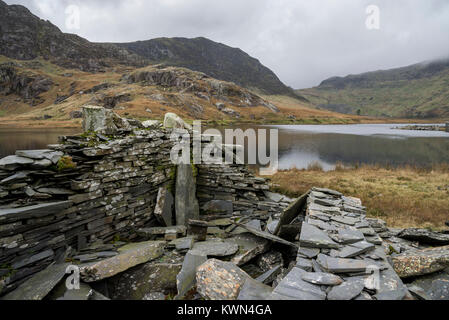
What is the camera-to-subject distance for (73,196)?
554 centimetres

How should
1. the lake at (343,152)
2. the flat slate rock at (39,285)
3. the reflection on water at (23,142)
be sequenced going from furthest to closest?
the lake at (343,152)
the reflection on water at (23,142)
the flat slate rock at (39,285)

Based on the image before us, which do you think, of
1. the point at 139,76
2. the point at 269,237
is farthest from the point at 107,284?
the point at 139,76

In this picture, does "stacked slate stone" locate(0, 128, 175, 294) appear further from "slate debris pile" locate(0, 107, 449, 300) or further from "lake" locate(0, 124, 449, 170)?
"lake" locate(0, 124, 449, 170)

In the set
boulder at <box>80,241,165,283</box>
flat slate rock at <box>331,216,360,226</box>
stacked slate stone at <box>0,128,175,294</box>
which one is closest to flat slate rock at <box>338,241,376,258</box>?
flat slate rock at <box>331,216,360,226</box>

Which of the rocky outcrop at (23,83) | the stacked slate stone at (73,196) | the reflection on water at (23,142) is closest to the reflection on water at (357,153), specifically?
the stacked slate stone at (73,196)

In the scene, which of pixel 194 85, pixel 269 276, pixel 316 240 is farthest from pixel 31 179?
pixel 194 85

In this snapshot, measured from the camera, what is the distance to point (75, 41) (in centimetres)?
18388

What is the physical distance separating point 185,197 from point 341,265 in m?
6.33

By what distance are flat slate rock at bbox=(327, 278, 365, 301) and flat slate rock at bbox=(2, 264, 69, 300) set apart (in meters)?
4.76

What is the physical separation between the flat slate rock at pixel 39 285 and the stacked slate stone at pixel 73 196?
Answer: 8.3 inches

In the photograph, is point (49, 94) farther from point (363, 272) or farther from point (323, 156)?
point (363, 272)

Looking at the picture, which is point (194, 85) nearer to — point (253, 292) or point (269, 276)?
point (269, 276)

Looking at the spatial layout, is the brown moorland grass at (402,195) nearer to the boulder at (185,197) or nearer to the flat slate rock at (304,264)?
the boulder at (185,197)

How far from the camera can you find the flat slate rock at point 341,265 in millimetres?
3418
